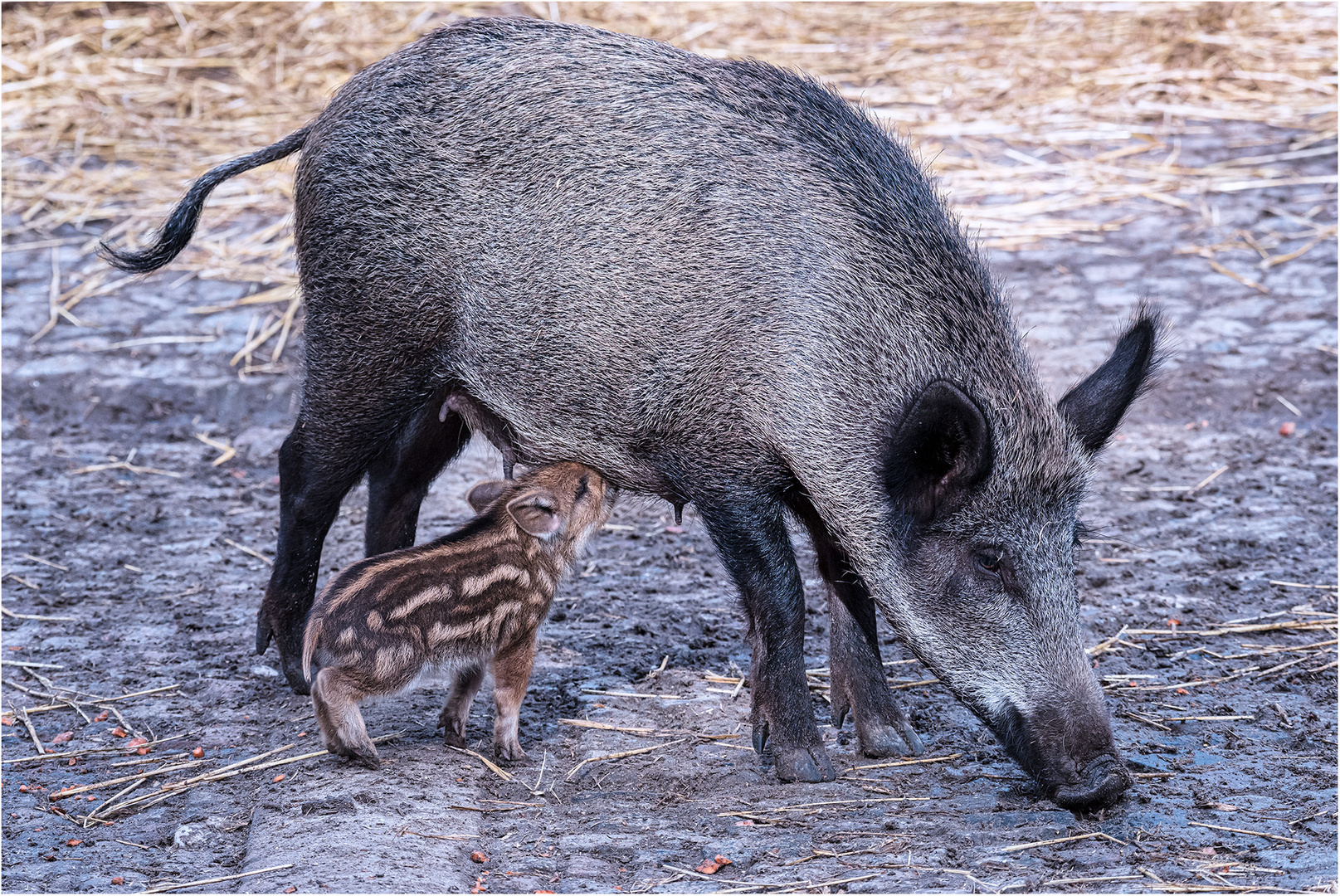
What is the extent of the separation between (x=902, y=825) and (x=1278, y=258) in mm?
6065

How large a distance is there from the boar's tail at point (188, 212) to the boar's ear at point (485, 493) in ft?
5.35

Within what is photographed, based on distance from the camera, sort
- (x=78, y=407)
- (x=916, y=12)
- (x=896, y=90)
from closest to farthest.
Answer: (x=78, y=407), (x=896, y=90), (x=916, y=12)

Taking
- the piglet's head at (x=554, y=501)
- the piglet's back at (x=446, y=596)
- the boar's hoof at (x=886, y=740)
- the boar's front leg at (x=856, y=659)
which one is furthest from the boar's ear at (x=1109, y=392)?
the piglet's back at (x=446, y=596)

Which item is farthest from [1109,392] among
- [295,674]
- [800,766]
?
[295,674]

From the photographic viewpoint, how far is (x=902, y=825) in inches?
Answer: 151

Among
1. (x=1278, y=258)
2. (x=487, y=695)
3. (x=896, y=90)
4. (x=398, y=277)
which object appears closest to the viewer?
(x=398, y=277)

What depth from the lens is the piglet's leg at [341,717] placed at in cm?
412

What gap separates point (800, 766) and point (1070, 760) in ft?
2.76

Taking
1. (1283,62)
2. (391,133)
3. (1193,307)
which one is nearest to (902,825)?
(391,133)

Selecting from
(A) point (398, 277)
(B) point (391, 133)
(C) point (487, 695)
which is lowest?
(C) point (487, 695)

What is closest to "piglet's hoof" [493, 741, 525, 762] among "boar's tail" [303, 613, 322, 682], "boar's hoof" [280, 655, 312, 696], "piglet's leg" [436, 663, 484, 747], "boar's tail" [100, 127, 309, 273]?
"piglet's leg" [436, 663, 484, 747]

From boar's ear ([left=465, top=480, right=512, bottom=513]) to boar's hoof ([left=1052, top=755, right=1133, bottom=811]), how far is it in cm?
204

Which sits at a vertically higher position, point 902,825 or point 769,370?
point 769,370

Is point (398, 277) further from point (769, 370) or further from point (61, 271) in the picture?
point (61, 271)
